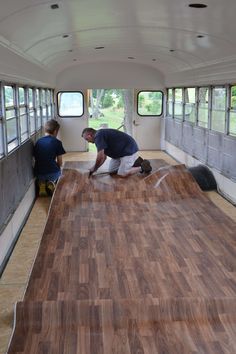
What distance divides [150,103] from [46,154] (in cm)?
681

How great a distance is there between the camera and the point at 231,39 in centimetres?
588

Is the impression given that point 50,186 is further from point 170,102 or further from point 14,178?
point 170,102

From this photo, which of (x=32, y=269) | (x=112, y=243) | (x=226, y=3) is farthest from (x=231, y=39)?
(x=32, y=269)

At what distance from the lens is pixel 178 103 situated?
12.6 meters

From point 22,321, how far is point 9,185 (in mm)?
2544

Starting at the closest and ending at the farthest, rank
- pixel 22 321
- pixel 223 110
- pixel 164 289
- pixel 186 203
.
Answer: pixel 22 321
pixel 164 289
pixel 186 203
pixel 223 110

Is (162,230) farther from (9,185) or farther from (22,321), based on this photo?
(22,321)

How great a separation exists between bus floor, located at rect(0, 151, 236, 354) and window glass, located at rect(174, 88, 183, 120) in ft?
14.6

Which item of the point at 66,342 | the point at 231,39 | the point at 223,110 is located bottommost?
the point at 66,342

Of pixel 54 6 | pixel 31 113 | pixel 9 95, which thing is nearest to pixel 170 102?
pixel 31 113

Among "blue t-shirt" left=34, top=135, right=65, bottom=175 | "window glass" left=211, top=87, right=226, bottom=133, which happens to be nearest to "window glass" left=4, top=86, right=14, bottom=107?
"blue t-shirt" left=34, top=135, right=65, bottom=175

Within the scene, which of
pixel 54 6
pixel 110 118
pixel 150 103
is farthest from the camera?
pixel 110 118

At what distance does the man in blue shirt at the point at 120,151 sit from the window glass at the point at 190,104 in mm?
2524

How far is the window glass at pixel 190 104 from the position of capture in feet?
35.6
